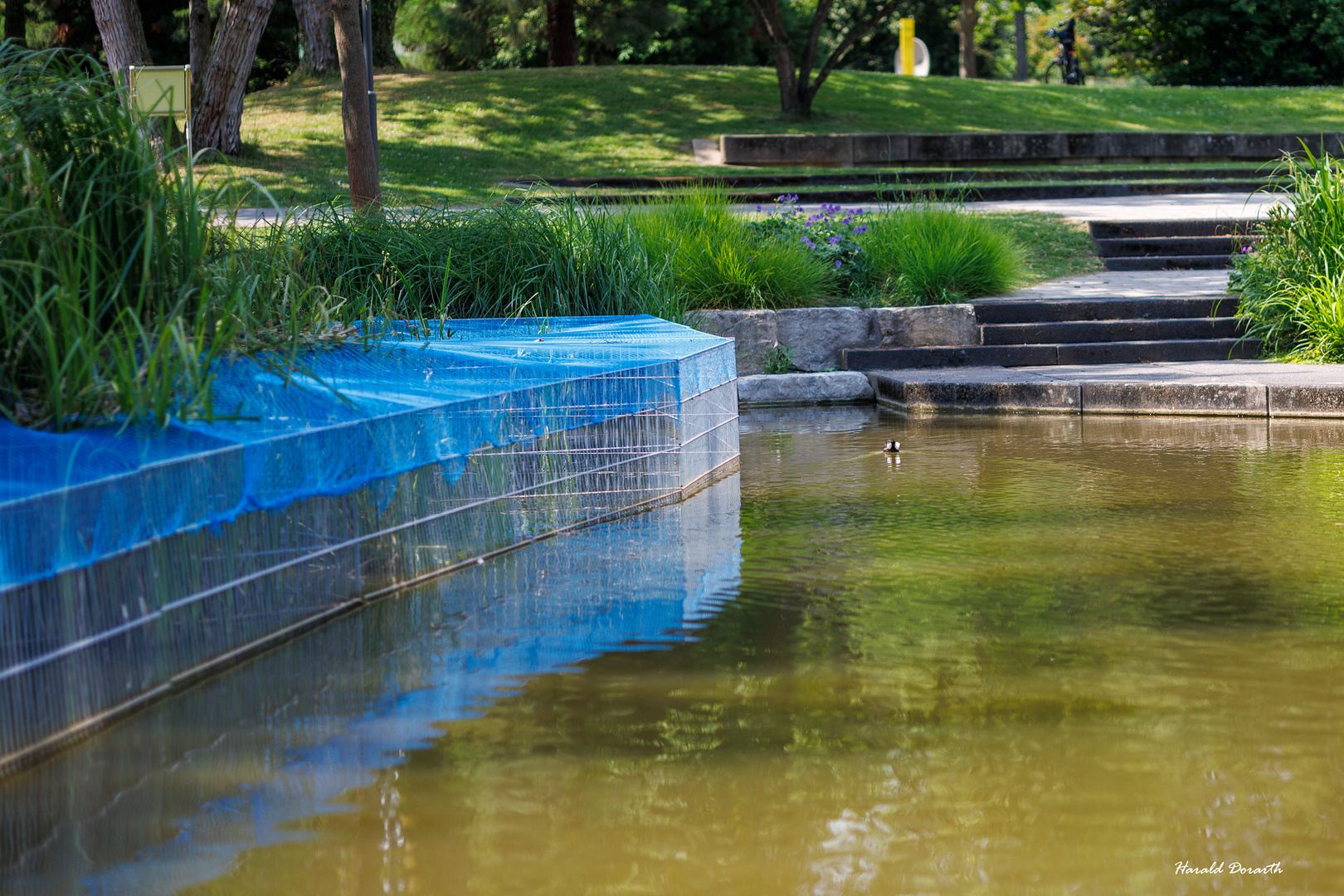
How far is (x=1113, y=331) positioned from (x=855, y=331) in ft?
6.34

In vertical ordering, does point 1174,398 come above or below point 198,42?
below

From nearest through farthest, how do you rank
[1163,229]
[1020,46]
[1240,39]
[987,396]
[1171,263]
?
[987,396]
[1171,263]
[1163,229]
[1240,39]
[1020,46]

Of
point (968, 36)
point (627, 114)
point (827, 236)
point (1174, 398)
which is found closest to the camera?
point (1174, 398)

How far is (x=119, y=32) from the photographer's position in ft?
51.5

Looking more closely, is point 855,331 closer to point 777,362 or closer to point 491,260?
point 777,362

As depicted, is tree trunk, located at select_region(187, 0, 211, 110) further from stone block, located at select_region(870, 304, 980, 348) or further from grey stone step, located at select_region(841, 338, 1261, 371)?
grey stone step, located at select_region(841, 338, 1261, 371)

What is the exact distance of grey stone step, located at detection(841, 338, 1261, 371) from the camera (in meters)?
9.27

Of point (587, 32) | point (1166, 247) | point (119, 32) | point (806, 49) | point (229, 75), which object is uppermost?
point (587, 32)

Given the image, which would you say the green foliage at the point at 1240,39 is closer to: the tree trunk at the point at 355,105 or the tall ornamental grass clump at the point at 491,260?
the tree trunk at the point at 355,105

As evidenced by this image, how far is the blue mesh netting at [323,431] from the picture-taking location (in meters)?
2.92

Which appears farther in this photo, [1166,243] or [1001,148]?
[1001,148]

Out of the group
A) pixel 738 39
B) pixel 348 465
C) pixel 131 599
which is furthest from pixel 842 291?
pixel 738 39

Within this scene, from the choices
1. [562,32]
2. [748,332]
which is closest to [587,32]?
[562,32]

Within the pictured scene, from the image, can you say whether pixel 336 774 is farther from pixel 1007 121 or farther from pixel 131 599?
pixel 1007 121
